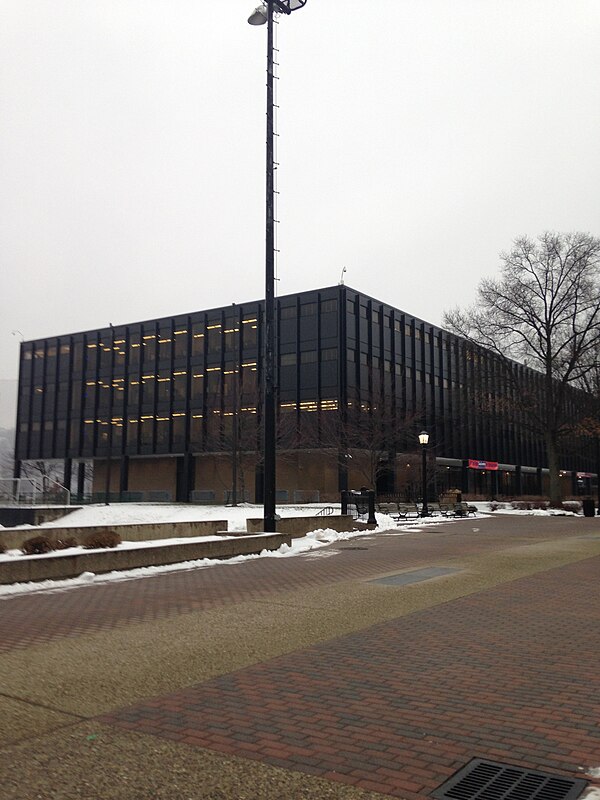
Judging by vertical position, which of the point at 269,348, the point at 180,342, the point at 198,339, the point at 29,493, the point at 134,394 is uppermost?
the point at 198,339

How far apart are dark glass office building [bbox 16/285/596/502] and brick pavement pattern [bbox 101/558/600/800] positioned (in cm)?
3656

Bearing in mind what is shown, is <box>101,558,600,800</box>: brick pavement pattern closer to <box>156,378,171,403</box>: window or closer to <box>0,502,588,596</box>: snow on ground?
<box>0,502,588,596</box>: snow on ground

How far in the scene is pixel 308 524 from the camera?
23141 millimetres

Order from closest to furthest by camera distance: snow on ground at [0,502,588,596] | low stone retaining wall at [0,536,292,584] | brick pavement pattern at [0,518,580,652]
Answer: brick pavement pattern at [0,518,580,652]
low stone retaining wall at [0,536,292,584]
snow on ground at [0,502,588,596]

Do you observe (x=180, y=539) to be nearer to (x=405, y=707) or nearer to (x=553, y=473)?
(x=405, y=707)

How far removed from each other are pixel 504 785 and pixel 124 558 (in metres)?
10.5

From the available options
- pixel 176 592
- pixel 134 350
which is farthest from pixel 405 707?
pixel 134 350

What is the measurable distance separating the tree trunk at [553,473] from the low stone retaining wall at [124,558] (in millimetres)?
27265

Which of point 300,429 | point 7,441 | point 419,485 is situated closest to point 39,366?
point 300,429

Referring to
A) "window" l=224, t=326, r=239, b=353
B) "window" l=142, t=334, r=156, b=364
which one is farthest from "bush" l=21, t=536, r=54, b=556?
"window" l=142, t=334, r=156, b=364

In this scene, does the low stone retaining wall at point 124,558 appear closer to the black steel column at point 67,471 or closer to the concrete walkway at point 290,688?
the concrete walkway at point 290,688

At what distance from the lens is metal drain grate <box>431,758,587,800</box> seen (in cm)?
376

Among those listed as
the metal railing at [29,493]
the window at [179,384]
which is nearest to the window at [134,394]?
the window at [179,384]

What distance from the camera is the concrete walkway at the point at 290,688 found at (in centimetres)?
406
